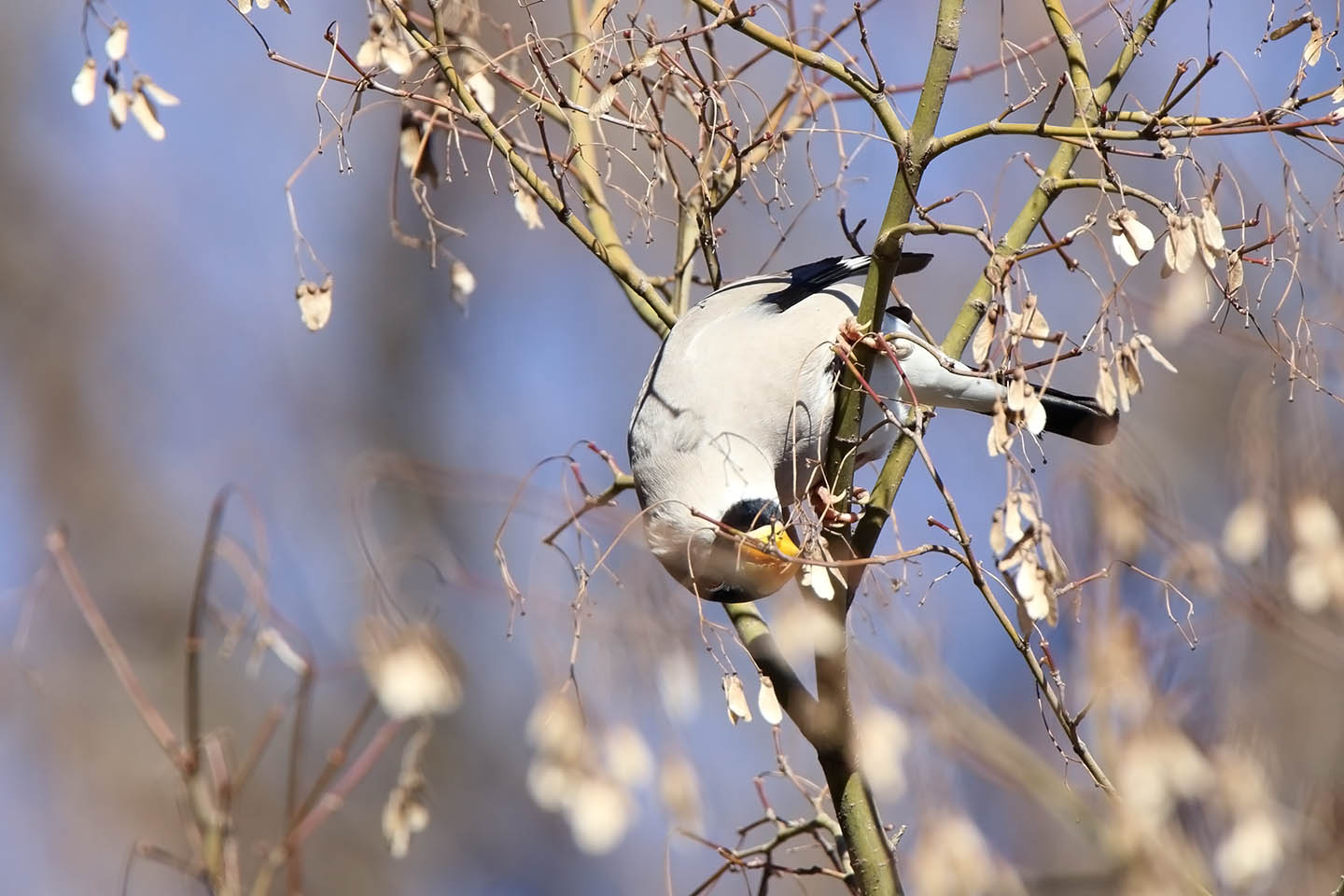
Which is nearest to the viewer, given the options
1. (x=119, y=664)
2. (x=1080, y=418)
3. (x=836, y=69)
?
(x=836, y=69)

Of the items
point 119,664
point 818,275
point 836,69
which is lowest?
point 119,664

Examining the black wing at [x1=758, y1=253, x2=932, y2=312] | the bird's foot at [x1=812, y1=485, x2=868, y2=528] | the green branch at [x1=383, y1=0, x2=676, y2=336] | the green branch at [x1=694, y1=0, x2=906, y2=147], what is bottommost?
the bird's foot at [x1=812, y1=485, x2=868, y2=528]

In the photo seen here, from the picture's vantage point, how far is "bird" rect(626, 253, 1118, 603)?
3.03 metres

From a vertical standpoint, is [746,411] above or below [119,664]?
above

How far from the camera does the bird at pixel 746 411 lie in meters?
3.03

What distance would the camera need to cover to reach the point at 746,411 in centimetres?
321

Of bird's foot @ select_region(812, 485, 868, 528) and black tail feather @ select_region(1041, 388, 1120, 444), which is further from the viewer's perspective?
black tail feather @ select_region(1041, 388, 1120, 444)

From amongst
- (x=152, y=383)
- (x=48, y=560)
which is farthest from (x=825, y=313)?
(x=152, y=383)

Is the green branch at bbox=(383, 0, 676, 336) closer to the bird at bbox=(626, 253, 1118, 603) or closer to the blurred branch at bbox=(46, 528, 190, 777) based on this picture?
the bird at bbox=(626, 253, 1118, 603)

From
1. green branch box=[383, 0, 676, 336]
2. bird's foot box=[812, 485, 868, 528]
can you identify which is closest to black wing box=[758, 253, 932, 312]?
green branch box=[383, 0, 676, 336]

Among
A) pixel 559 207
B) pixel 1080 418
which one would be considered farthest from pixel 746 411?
pixel 1080 418

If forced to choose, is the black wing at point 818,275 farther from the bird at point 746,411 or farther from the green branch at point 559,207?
the green branch at point 559,207

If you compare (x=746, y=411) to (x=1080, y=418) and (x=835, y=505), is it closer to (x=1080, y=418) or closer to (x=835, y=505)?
(x=835, y=505)

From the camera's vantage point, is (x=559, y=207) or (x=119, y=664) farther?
(x=559, y=207)
